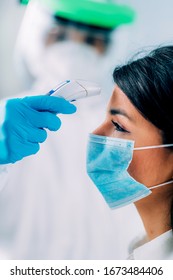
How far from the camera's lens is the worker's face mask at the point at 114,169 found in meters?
1.15

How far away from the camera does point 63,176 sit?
1.26 m

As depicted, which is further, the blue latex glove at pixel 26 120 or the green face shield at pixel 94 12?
the green face shield at pixel 94 12

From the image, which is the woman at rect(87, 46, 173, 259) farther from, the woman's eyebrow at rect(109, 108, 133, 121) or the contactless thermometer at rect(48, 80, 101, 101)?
the contactless thermometer at rect(48, 80, 101, 101)

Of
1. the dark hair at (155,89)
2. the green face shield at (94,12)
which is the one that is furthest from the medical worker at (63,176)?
the dark hair at (155,89)

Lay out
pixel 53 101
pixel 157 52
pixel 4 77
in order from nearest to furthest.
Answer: pixel 53 101 < pixel 157 52 < pixel 4 77

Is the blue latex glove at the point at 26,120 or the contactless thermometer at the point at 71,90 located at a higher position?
the contactless thermometer at the point at 71,90

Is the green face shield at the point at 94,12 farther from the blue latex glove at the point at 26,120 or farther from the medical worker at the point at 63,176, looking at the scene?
the blue latex glove at the point at 26,120

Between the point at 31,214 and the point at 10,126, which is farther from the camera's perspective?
the point at 31,214

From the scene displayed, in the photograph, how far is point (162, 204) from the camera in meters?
1.20

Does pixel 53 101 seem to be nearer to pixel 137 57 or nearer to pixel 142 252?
pixel 137 57

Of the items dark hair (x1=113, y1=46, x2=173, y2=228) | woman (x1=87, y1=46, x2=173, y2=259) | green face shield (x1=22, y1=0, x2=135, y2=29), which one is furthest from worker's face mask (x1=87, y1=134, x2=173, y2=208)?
green face shield (x1=22, y1=0, x2=135, y2=29)

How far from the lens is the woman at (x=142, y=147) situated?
1.10m

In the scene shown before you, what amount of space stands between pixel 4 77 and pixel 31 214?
466mm

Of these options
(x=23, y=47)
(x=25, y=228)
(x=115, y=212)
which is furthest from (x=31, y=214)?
(x=23, y=47)
